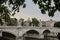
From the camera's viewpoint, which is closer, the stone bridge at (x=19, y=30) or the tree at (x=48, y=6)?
the tree at (x=48, y=6)

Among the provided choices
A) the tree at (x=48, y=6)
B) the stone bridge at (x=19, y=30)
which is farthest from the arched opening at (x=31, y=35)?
the tree at (x=48, y=6)

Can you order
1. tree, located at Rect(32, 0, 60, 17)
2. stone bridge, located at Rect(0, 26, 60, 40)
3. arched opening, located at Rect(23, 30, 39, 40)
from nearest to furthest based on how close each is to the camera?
tree, located at Rect(32, 0, 60, 17) → stone bridge, located at Rect(0, 26, 60, 40) → arched opening, located at Rect(23, 30, 39, 40)

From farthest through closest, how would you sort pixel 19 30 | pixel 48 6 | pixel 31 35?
pixel 31 35 → pixel 19 30 → pixel 48 6

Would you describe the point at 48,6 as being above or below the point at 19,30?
above

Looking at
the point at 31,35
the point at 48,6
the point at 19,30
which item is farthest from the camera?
the point at 31,35

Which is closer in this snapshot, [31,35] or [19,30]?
[19,30]

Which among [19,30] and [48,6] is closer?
[48,6]

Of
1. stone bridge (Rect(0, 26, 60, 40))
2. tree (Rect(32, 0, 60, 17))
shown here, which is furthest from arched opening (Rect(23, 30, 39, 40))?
tree (Rect(32, 0, 60, 17))

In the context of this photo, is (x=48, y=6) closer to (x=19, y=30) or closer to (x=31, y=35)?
(x=19, y=30)

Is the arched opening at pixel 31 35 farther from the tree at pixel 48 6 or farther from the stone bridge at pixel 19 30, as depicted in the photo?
the tree at pixel 48 6

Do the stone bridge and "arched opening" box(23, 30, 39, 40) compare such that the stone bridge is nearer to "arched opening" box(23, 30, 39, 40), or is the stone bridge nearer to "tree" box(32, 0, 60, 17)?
"arched opening" box(23, 30, 39, 40)

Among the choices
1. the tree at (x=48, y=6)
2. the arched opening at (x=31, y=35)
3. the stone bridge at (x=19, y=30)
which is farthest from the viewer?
the arched opening at (x=31, y=35)

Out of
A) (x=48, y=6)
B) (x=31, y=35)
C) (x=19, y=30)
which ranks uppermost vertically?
(x=48, y=6)

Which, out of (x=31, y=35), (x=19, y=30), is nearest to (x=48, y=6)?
(x=19, y=30)
